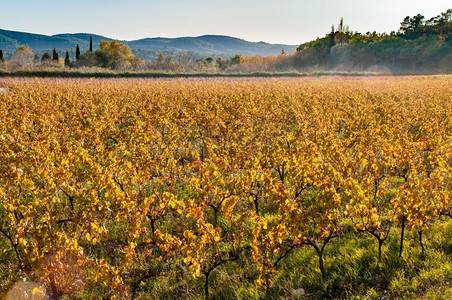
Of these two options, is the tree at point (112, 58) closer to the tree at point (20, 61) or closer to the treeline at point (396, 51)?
the tree at point (20, 61)

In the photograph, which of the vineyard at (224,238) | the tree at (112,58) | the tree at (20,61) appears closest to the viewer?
the vineyard at (224,238)

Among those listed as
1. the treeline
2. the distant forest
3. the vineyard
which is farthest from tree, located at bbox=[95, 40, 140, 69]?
the vineyard

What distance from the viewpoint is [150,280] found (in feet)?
19.4

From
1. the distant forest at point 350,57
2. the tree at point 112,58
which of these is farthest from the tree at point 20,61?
the tree at point 112,58

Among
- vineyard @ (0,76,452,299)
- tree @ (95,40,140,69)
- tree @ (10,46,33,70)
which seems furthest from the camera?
tree @ (95,40,140,69)

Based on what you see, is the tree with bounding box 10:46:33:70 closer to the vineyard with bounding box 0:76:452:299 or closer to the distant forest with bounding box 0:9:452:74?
the distant forest with bounding box 0:9:452:74

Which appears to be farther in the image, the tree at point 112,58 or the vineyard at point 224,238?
the tree at point 112,58

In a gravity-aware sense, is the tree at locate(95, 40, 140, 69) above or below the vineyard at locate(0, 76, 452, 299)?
above

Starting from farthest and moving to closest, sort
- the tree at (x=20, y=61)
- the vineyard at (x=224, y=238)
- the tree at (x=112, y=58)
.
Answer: the tree at (x=112, y=58) < the tree at (x=20, y=61) < the vineyard at (x=224, y=238)

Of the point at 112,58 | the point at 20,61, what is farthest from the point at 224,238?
the point at 20,61

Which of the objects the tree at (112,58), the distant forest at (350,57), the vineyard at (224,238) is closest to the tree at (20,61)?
the distant forest at (350,57)

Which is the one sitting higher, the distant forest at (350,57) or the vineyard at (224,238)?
the distant forest at (350,57)

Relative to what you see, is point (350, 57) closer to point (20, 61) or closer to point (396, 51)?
point (396, 51)

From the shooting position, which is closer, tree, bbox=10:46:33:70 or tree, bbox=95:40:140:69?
tree, bbox=10:46:33:70
